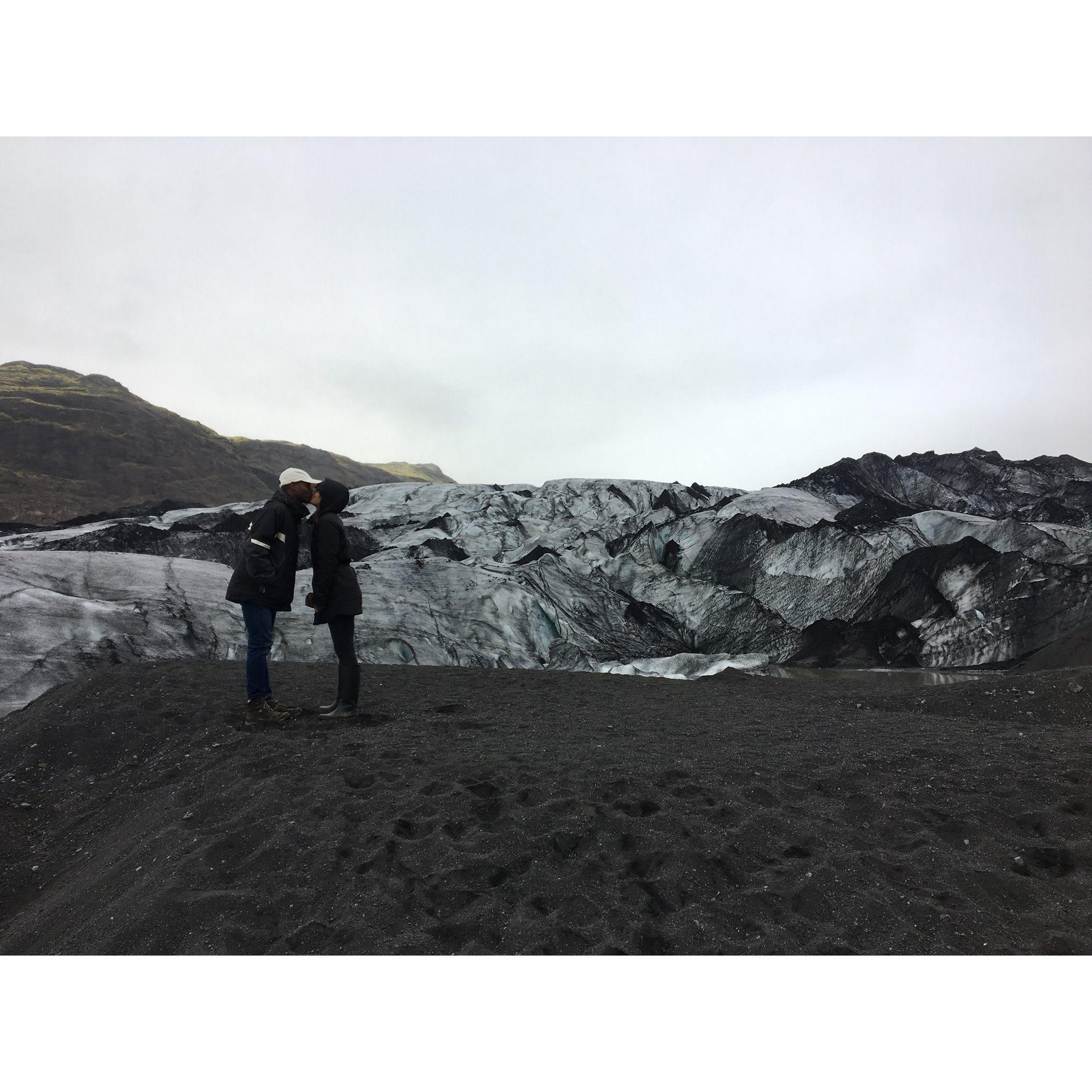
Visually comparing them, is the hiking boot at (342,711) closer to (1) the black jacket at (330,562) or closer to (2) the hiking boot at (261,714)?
(2) the hiking boot at (261,714)

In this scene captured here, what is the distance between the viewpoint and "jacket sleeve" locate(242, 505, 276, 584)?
14.6 ft

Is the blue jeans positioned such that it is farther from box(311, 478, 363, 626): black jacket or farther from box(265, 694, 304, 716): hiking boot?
box(311, 478, 363, 626): black jacket

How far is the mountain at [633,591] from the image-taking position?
26.7ft

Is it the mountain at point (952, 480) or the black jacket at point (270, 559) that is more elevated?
the mountain at point (952, 480)

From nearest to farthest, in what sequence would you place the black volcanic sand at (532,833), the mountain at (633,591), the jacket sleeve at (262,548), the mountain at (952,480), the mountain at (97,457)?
1. the black volcanic sand at (532,833)
2. the jacket sleeve at (262,548)
3. the mountain at (633,591)
4. the mountain at (952,480)
5. the mountain at (97,457)

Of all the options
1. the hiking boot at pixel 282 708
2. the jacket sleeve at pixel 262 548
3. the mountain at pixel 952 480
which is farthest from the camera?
the mountain at pixel 952 480

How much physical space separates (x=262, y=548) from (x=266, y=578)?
23cm

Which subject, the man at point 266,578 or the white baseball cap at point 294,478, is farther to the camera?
the white baseball cap at point 294,478

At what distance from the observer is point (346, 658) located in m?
4.89

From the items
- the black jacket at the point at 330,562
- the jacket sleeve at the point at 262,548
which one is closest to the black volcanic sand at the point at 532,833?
the black jacket at the point at 330,562

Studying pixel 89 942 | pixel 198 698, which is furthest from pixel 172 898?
pixel 198 698

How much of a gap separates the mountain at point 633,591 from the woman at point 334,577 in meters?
4.17

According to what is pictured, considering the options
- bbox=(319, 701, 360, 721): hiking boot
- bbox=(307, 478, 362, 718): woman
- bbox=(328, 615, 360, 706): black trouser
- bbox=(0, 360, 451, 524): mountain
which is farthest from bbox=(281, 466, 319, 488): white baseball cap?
bbox=(0, 360, 451, 524): mountain

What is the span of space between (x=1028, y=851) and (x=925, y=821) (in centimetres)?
41
